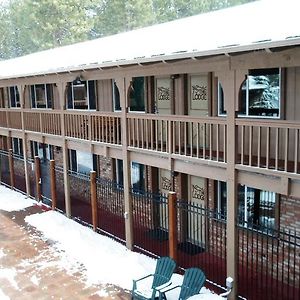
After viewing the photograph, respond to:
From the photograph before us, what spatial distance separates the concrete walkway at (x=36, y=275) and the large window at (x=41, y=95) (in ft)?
24.4

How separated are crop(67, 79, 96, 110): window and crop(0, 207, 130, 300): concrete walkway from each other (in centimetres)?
550

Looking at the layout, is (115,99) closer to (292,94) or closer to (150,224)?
(150,224)

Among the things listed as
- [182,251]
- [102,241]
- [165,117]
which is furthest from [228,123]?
[102,241]

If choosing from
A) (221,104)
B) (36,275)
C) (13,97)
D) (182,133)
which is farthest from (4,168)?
(221,104)

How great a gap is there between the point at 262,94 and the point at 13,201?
1322cm

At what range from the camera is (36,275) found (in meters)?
11.5

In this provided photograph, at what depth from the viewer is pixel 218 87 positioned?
37.9 ft

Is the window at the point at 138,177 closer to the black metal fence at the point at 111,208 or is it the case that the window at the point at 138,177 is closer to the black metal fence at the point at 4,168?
the black metal fence at the point at 111,208

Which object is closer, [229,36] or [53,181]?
[229,36]

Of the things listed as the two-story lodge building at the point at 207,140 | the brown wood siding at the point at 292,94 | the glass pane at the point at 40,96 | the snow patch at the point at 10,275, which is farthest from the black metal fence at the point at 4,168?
the brown wood siding at the point at 292,94

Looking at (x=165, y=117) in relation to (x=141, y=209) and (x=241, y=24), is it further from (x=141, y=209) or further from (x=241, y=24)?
(x=141, y=209)

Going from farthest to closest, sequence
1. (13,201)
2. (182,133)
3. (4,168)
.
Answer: (4,168) → (13,201) → (182,133)

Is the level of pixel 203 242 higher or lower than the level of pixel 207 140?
lower

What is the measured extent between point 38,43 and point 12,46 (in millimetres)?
9785
